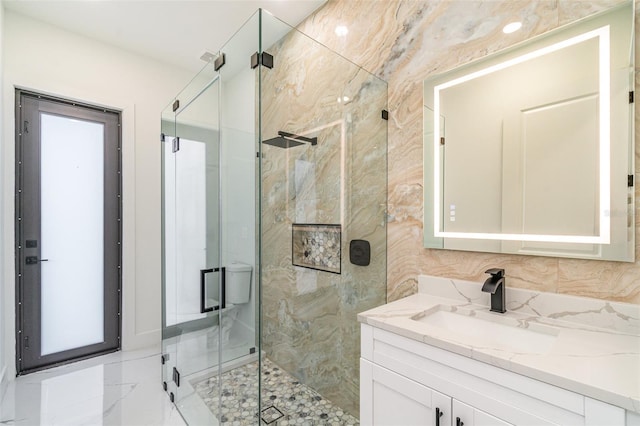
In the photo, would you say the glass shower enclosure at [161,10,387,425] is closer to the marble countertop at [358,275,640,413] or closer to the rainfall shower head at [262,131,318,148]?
the rainfall shower head at [262,131,318,148]

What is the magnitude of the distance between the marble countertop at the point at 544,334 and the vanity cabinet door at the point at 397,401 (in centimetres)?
18

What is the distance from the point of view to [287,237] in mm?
1975

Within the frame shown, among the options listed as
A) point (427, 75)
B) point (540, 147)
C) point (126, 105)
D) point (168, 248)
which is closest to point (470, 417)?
point (540, 147)

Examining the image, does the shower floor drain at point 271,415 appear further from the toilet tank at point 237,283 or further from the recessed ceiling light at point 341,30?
the recessed ceiling light at point 341,30

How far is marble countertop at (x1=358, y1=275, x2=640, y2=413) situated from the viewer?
768mm

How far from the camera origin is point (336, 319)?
191cm

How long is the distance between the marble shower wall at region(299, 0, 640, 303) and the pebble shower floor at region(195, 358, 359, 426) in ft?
2.92

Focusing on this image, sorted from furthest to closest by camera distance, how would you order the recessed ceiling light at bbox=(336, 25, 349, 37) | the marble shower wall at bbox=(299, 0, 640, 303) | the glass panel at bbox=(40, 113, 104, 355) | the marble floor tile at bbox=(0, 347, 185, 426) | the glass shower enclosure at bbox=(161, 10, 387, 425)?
the glass panel at bbox=(40, 113, 104, 355)
the recessed ceiling light at bbox=(336, 25, 349, 37)
the marble floor tile at bbox=(0, 347, 185, 426)
the glass shower enclosure at bbox=(161, 10, 387, 425)
the marble shower wall at bbox=(299, 0, 640, 303)

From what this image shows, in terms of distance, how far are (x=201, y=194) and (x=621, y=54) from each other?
7.28 feet

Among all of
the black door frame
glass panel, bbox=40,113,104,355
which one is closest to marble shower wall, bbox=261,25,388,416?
glass panel, bbox=40,113,104,355

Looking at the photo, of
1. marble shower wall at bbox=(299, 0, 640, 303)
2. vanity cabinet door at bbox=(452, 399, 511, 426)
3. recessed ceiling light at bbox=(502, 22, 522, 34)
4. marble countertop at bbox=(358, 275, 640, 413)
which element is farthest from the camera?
recessed ceiling light at bbox=(502, 22, 522, 34)

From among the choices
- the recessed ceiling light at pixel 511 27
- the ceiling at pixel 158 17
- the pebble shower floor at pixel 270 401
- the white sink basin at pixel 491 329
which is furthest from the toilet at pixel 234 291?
the ceiling at pixel 158 17

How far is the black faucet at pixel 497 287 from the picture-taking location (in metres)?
1.24

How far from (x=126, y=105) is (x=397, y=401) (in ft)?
11.1
